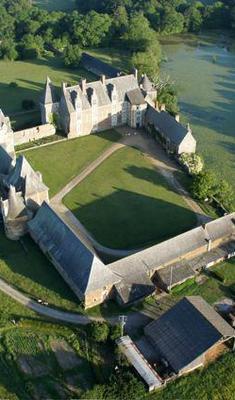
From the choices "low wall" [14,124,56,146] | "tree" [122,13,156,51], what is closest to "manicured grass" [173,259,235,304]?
"low wall" [14,124,56,146]

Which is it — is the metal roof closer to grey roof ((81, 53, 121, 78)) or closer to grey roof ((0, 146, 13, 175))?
grey roof ((0, 146, 13, 175))

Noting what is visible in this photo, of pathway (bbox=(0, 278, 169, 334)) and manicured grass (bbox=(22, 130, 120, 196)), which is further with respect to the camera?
manicured grass (bbox=(22, 130, 120, 196))

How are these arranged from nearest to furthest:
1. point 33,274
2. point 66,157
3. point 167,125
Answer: point 33,274, point 66,157, point 167,125

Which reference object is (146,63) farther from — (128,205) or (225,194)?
(128,205)

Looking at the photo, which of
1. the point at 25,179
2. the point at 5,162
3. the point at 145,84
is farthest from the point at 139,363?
the point at 145,84

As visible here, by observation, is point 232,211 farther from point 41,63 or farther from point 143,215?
point 41,63

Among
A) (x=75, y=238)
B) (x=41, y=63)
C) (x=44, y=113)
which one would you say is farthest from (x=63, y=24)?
(x=75, y=238)
